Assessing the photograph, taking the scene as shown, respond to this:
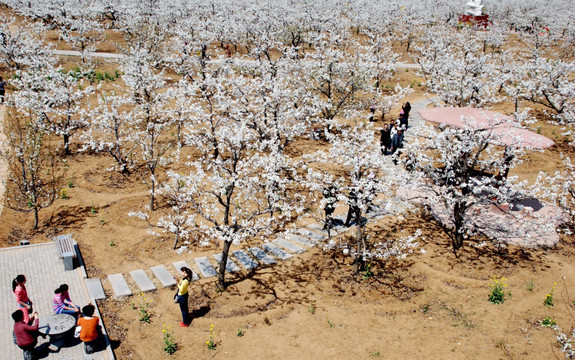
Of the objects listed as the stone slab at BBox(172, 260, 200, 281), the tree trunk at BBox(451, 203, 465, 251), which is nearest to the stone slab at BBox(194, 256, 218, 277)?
the stone slab at BBox(172, 260, 200, 281)

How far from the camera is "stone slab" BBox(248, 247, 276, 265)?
46.6 feet

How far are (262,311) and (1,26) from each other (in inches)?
1285

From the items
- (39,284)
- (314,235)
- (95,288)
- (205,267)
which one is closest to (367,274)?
(314,235)

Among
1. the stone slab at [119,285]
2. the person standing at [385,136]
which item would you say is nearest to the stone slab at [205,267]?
the stone slab at [119,285]

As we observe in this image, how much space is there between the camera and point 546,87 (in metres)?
25.3

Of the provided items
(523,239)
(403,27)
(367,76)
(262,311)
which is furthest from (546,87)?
(403,27)

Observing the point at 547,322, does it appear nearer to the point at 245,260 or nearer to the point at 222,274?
the point at 245,260

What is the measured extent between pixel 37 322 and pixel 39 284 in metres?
3.08

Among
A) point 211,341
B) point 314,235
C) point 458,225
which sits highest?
point 458,225

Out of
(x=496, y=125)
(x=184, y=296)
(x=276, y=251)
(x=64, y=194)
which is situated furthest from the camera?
(x=64, y=194)

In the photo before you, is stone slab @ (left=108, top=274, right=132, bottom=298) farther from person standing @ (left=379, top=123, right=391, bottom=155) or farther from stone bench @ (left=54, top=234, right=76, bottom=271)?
person standing @ (left=379, top=123, right=391, bottom=155)

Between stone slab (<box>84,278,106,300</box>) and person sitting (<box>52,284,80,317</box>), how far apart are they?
1.34 metres

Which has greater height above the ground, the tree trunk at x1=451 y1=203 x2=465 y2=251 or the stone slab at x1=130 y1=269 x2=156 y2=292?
the tree trunk at x1=451 y1=203 x2=465 y2=251

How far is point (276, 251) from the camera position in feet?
48.4
